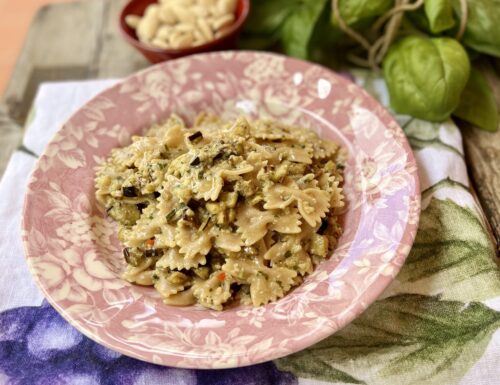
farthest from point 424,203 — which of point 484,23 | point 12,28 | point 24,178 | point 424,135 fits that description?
point 12,28

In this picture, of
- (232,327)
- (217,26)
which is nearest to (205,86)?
(217,26)

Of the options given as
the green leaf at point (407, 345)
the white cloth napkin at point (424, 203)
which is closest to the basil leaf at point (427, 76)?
the white cloth napkin at point (424, 203)

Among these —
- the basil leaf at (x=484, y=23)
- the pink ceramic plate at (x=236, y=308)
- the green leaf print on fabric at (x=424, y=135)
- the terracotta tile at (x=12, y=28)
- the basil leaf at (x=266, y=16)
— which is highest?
the basil leaf at (x=484, y=23)

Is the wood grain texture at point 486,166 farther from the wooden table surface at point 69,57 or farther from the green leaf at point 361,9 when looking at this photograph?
the green leaf at point 361,9

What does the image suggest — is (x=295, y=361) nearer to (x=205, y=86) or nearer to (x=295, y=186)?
(x=295, y=186)

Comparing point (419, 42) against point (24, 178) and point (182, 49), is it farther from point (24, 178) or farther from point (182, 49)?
point (24, 178)

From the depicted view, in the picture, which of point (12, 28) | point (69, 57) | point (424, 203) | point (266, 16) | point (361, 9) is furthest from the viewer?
point (12, 28)

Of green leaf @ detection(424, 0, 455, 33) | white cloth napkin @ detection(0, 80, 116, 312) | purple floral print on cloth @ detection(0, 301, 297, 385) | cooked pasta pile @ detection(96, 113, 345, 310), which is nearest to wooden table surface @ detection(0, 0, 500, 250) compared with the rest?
white cloth napkin @ detection(0, 80, 116, 312)
